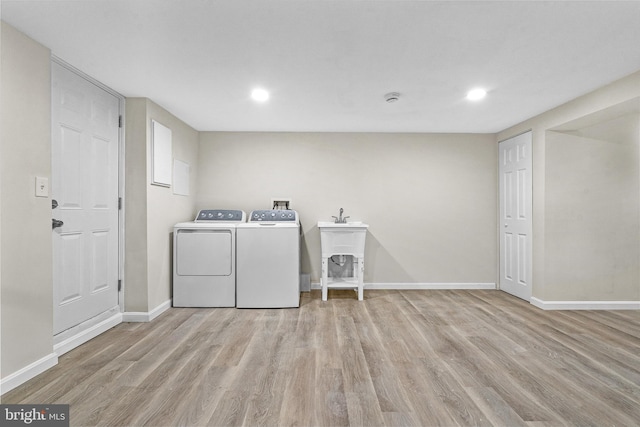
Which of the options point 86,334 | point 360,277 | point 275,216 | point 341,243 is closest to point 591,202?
point 360,277

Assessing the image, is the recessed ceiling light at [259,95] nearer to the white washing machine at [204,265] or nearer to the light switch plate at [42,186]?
the white washing machine at [204,265]

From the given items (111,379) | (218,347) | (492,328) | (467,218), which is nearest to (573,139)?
(467,218)

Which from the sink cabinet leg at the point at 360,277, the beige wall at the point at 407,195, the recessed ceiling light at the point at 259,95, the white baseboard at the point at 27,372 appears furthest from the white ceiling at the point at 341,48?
the white baseboard at the point at 27,372

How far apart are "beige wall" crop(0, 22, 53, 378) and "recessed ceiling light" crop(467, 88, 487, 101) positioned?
3.21 metres

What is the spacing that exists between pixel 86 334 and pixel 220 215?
1.78 metres

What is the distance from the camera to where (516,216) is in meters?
3.83

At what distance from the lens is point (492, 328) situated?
2.80 meters

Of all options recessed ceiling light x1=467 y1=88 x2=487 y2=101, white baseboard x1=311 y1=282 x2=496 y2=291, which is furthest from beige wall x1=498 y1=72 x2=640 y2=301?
recessed ceiling light x1=467 y1=88 x2=487 y2=101

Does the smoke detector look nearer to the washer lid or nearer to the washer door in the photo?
the washer lid

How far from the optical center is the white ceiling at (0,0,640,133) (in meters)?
1.64

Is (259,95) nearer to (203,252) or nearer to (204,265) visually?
(203,252)

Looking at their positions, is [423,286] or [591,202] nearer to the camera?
[591,202]

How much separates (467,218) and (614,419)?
2.93 meters

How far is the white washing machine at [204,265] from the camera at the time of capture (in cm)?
336
